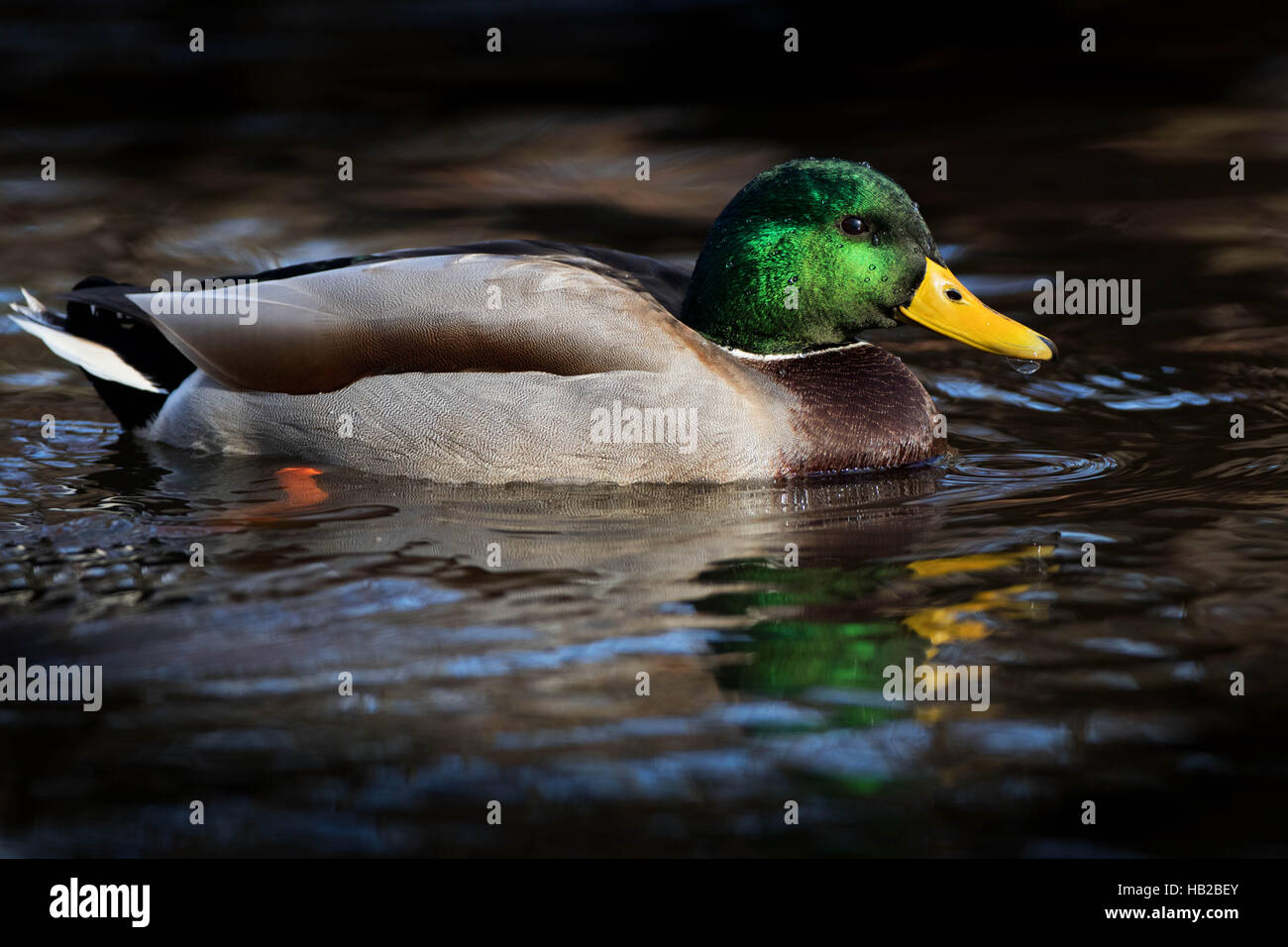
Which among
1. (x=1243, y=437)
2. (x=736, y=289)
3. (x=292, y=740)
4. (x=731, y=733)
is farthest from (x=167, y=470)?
(x=1243, y=437)

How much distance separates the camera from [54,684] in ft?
15.8

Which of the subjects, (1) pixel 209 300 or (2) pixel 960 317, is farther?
(1) pixel 209 300

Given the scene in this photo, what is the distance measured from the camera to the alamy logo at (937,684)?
472cm

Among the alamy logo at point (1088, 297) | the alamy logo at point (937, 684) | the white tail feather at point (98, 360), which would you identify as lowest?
the alamy logo at point (937, 684)

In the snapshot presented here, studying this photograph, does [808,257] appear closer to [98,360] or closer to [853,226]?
[853,226]

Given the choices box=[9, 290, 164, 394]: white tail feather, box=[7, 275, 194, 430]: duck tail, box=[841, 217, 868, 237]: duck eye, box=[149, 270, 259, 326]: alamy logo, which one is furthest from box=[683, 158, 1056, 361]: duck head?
box=[9, 290, 164, 394]: white tail feather

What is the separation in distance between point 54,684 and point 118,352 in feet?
9.78

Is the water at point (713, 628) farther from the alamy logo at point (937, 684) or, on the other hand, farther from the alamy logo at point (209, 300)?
the alamy logo at point (209, 300)

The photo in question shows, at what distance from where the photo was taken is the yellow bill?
686 centimetres

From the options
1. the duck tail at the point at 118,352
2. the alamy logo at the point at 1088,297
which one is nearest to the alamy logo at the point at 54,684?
the duck tail at the point at 118,352

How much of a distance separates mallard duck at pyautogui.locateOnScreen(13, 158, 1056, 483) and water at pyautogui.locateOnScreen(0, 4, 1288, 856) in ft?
0.53

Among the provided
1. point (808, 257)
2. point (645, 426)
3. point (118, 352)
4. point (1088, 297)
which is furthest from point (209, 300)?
point (1088, 297)

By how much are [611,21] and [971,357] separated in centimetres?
567

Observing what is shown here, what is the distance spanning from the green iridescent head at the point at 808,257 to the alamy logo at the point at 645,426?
2.00 ft
